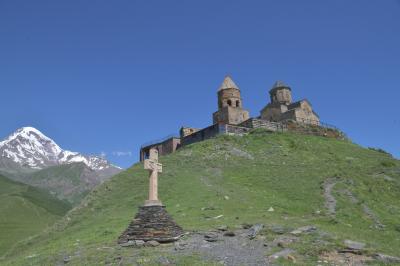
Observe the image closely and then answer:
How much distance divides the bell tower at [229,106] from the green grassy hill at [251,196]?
340 inches

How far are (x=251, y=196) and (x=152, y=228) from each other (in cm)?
1318

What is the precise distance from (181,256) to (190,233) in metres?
3.97

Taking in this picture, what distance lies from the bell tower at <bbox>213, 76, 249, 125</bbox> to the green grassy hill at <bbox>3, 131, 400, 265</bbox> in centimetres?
863

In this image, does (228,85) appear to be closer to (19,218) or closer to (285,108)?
(285,108)

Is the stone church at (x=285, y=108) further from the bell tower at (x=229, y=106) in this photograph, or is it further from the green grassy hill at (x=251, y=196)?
the green grassy hill at (x=251, y=196)

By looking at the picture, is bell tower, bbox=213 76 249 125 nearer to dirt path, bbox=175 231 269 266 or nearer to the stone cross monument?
the stone cross monument

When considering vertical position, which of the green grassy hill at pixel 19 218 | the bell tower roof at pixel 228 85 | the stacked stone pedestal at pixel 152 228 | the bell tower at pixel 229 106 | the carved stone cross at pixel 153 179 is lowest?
the stacked stone pedestal at pixel 152 228

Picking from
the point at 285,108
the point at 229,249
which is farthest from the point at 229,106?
the point at 229,249

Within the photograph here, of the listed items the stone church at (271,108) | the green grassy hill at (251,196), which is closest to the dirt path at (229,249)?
the green grassy hill at (251,196)

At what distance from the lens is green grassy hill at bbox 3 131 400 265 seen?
19484mm

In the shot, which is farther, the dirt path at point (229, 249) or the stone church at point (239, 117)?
the stone church at point (239, 117)

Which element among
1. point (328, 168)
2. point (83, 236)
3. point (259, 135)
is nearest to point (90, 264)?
point (83, 236)

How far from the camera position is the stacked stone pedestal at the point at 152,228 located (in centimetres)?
1694

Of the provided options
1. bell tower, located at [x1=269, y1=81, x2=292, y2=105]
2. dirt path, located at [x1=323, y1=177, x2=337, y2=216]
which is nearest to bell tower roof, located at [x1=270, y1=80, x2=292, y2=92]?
bell tower, located at [x1=269, y1=81, x2=292, y2=105]
